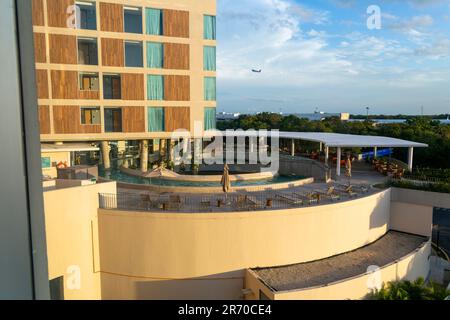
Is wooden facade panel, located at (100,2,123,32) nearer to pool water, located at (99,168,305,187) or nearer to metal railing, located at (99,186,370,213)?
pool water, located at (99,168,305,187)

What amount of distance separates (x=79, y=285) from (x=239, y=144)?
18.9 m

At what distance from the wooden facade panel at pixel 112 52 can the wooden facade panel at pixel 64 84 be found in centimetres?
186

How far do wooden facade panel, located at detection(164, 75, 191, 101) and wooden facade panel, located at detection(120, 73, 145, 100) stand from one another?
4.83ft

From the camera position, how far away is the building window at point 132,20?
18578 mm

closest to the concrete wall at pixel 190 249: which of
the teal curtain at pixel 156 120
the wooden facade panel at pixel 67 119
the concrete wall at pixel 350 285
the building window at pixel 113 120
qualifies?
the concrete wall at pixel 350 285

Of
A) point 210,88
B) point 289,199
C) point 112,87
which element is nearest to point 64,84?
point 112,87

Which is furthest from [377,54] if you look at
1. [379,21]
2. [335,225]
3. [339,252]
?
[339,252]

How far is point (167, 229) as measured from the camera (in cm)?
1165

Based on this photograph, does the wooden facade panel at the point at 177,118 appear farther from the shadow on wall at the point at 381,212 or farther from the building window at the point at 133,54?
the shadow on wall at the point at 381,212

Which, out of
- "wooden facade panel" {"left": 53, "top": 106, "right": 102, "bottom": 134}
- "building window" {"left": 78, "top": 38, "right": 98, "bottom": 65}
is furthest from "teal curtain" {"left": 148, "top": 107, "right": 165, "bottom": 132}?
"building window" {"left": 78, "top": 38, "right": 98, "bottom": 65}

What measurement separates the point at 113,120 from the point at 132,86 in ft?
7.47

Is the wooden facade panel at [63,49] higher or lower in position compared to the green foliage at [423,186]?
higher

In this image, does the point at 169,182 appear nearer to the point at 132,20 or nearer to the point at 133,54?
the point at 133,54

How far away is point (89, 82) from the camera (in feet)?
60.3
